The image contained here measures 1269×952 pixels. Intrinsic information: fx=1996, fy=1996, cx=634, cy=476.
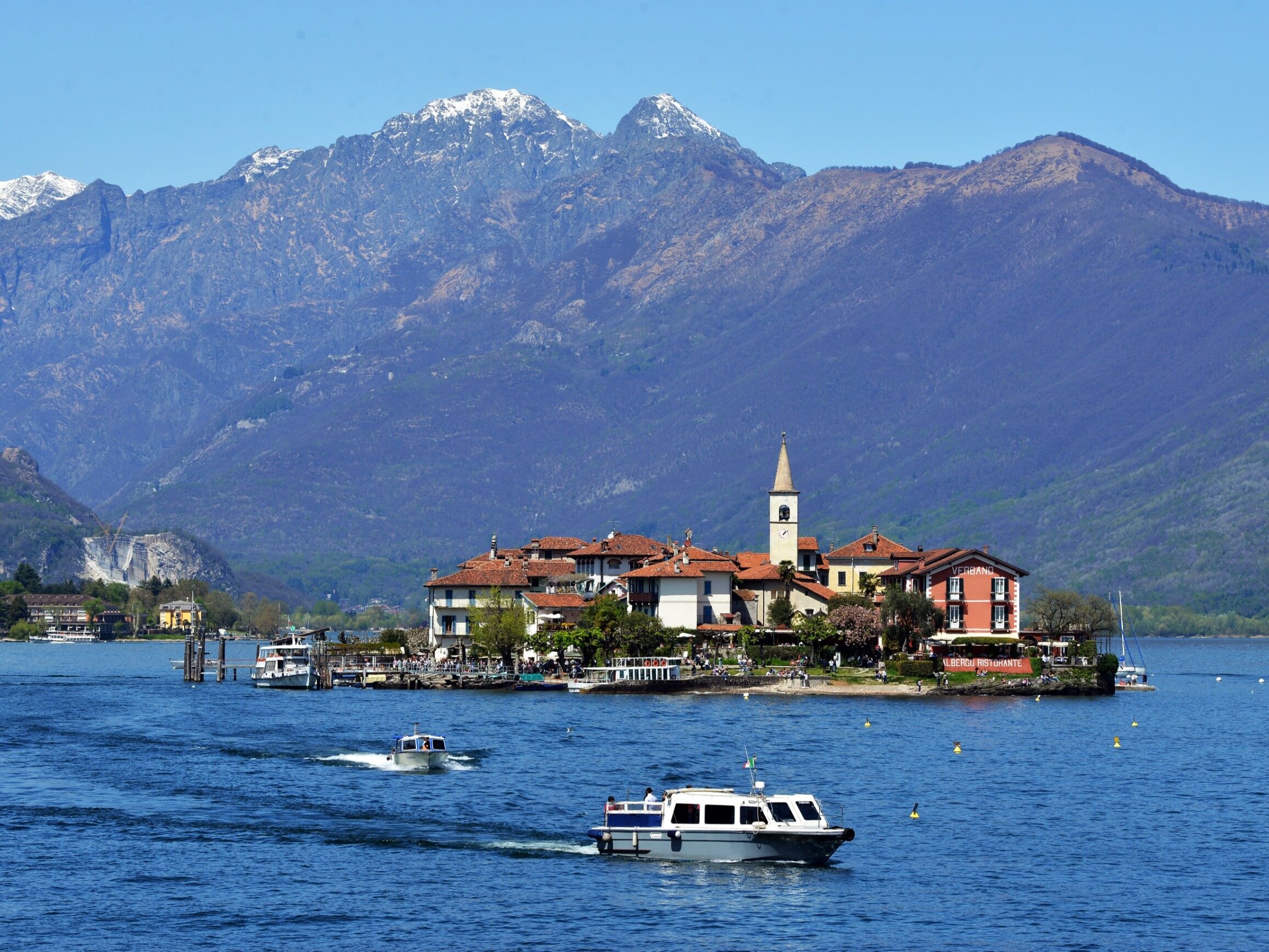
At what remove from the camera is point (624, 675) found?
165875 millimetres

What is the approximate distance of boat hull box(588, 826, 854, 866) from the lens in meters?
75.5

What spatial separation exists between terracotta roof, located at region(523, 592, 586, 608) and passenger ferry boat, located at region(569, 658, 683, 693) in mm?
20031

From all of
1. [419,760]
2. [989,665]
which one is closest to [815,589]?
[989,665]

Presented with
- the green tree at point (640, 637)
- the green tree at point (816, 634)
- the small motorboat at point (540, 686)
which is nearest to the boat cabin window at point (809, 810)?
the small motorboat at point (540, 686)

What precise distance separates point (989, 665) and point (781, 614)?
22777 mm

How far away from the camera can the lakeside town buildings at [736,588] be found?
172 metres

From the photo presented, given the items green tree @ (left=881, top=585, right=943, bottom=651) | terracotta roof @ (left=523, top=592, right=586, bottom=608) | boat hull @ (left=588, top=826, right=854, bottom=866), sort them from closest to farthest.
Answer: boat hull @ (left=588, top=826, right=854, bottom=866), green tree @ (left=881, top=585, right=943, bottom=651), terracotta roof @ (left=523, top=592, right=586, bottom=608)

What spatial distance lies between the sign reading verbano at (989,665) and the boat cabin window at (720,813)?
89716 mm

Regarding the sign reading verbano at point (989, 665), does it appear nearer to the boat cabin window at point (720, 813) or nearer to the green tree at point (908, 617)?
the green tree at point (908, 617)

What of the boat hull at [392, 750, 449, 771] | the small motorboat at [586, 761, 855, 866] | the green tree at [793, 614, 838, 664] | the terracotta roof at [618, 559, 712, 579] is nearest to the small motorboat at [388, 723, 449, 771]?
the boat hull at [392, 750, 449, 771]

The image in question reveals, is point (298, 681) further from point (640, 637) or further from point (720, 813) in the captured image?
point (720, 813)

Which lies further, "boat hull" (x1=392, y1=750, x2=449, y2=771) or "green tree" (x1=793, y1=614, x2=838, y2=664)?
"green tree" (x1=793, y1=614, x2=838, y2=664)

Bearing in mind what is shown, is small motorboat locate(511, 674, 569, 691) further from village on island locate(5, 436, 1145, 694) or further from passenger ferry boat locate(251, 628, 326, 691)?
passenger ferry boat locate(251, 628, 326, 691)

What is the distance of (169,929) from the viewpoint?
6525 centimetres
